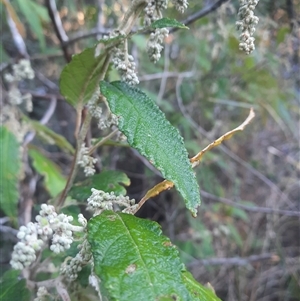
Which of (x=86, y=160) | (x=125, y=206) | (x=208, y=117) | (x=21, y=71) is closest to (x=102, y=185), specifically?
(x=86, y=160)

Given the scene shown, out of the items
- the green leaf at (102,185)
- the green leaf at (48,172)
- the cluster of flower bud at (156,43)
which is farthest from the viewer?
the green leaf at (48,172)

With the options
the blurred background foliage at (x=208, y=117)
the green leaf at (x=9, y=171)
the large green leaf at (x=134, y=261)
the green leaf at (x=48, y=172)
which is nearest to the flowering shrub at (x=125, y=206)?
the large green leaf at (x=134, y=261)

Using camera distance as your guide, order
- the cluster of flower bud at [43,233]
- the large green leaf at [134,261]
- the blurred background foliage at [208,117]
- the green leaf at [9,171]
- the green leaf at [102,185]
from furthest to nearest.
Answer: the blurred background foliage at [208,117] → the green leaf at [9,171] → the green leaf at [102,185] → the cluster of flower bud at [43,233] → the large green leaf at [134,261]

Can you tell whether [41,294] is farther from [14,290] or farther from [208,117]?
[208,117]

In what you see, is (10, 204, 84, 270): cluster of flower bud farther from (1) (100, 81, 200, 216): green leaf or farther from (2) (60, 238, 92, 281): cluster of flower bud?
(1) (100, 81, 200, 216): green leaf

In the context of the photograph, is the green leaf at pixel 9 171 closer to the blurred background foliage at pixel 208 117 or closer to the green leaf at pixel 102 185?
the green leaf at pixel 102 185

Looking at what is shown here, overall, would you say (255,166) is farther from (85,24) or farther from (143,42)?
(85,24)

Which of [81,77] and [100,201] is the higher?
[81,77]
